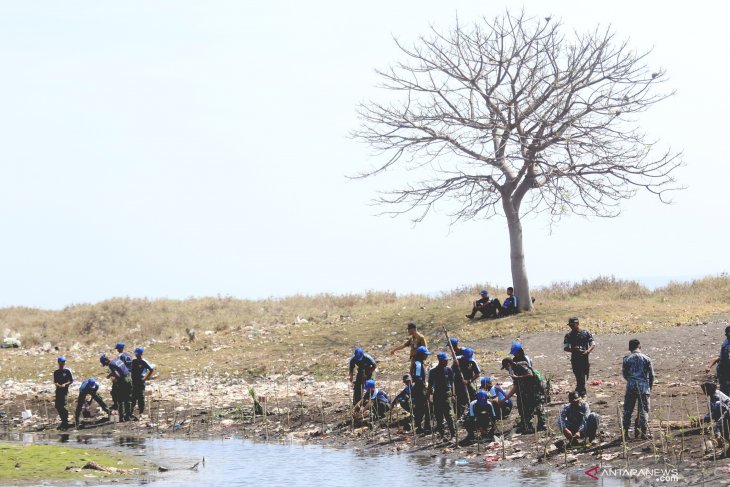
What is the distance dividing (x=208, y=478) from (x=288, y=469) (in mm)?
1535

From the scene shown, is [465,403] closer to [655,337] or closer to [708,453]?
[708,453]

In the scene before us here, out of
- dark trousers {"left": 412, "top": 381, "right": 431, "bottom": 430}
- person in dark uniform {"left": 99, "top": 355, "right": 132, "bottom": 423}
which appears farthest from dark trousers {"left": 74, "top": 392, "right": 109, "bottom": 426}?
dark trousers {"left": 412, "top": 381, "right": 431, "bottom": 430}

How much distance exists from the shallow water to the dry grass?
950 centimetres

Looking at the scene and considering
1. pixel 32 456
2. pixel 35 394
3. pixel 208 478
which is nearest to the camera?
pixel 208 478

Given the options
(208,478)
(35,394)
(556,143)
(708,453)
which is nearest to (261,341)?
(35,394)

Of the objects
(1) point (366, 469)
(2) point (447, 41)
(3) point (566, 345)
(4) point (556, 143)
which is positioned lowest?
(1) point (366, 469)

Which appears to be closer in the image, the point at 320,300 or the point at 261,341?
the point at 261,341

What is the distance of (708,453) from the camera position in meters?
16.8

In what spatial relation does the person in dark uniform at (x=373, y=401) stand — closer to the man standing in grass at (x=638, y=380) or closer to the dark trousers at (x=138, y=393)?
the dark trousers at (x=138, y=393)

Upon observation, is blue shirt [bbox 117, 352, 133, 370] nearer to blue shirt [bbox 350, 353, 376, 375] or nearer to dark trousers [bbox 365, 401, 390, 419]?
blue shirt [bbox 350, 353, 376, 375]

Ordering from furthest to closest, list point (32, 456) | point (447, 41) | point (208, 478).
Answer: point (447, 41), point (32, 456), point (208, 478)

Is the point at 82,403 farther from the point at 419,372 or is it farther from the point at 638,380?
the point at 638,380

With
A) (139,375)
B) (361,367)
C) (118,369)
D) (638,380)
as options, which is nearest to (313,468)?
(361,367)

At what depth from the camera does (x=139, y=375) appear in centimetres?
2559
